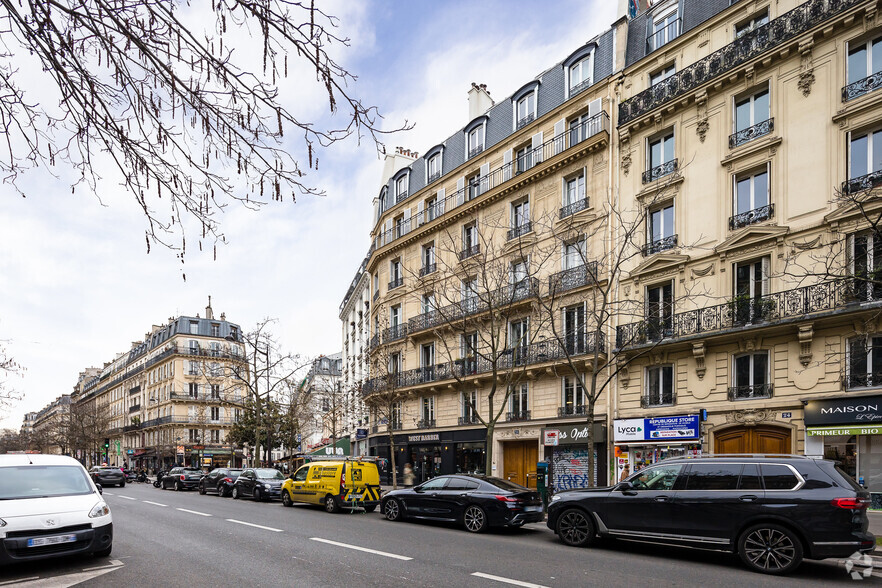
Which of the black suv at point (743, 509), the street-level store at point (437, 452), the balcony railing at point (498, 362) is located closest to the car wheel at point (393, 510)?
the balcony railing at point (498, 362)

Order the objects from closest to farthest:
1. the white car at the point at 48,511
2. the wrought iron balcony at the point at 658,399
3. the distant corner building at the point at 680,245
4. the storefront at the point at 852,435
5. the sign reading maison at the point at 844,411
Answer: the white car at the point at 48,511 < the sign reading maison at the point at 844,411 < the storefront at the point at 852,435 < the distant corner building at the point at 680,245 < the wrought iron balcony at the point at 658,399

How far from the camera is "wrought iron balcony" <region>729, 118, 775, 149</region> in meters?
19.9

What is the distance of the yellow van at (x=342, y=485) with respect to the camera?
1930 centimetres

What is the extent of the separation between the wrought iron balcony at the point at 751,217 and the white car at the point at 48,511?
60.7ft

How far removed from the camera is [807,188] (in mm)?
18797

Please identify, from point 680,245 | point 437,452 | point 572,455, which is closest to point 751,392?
point 680,245

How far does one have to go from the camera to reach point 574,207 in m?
26.0

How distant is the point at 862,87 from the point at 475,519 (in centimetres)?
1538

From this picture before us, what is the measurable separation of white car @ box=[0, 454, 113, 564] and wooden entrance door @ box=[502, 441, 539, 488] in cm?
1912

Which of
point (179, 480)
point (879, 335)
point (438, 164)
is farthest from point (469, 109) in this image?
point (179, 480)

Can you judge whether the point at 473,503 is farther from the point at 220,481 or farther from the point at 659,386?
the point at 220,481

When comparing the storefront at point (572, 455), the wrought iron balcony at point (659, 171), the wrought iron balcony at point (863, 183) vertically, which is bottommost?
the storefront at point (572, 455)

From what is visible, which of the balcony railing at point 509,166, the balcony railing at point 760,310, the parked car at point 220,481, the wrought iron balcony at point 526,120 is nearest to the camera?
the balcony railing at point 760,310

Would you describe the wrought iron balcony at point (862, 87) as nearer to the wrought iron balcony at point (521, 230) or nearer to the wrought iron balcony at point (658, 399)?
the wrought iron balcony at point (658, 399)
